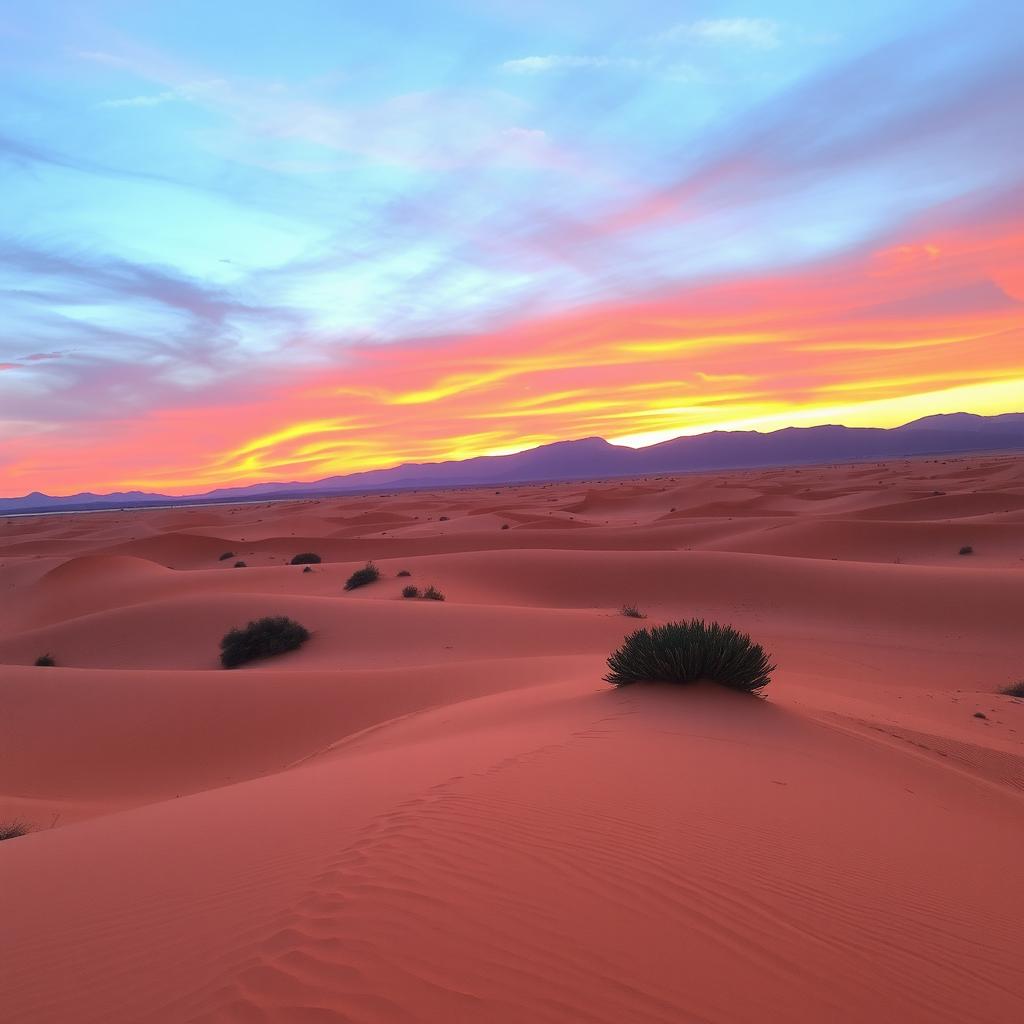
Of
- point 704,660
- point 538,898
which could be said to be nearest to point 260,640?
point 704,660

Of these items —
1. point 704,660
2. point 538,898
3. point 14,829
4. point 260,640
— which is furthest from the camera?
point 260,640

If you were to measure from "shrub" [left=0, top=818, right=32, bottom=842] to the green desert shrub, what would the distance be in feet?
55.6

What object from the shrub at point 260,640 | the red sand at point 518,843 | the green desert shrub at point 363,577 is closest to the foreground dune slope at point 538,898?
the red sand at point 518,843

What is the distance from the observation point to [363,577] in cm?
2517

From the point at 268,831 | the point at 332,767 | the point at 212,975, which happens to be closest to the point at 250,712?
the point at 332,767

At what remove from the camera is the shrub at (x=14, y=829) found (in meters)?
6.94

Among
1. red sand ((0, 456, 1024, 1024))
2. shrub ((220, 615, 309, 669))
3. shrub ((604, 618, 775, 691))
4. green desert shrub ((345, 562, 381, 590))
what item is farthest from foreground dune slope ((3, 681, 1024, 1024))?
green desert shrub ((345, 562, 381, 590))

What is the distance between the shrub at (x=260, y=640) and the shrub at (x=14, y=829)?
31.0 feet

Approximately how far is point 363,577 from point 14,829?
59.4 feet

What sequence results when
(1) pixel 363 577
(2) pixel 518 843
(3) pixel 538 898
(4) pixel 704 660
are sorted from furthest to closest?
(1) pixel 363 577
(4) pixel 704 660
(2) pixel 518 843
(3) pixel 538 898

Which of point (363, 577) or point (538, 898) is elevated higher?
point (363, 577)

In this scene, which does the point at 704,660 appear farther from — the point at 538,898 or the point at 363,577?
the point at 363,577

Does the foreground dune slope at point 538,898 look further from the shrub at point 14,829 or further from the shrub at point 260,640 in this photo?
the shrub at point 260,640

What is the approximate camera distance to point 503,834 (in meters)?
4.08
